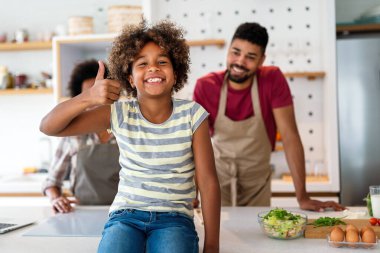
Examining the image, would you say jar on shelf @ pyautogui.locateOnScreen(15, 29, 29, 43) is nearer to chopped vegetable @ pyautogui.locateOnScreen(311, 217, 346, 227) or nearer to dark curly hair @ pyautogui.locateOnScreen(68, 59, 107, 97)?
dark curly hair @ pyautogui.locateOnScreen(68, 59, 107, 97)

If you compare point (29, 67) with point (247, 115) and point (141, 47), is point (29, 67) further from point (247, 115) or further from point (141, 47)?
point (141, 47)

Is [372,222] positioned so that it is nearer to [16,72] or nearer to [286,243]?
[286,243]

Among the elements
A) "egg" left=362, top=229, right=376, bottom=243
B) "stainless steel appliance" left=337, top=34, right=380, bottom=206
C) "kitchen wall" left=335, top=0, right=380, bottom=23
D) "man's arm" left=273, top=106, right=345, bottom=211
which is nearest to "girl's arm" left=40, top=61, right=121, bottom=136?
"egg" left=362, top=229, right=376, bottom=243

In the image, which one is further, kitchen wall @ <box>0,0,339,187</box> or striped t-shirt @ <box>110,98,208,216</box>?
kitchen wall @ <box>0,0,339,187</box>

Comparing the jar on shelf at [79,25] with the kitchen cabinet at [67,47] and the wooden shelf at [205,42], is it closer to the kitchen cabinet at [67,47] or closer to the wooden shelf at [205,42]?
the kitchen cabinet at [67,47]

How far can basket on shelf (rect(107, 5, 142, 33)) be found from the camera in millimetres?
3564

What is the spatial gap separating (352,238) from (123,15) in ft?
8.55

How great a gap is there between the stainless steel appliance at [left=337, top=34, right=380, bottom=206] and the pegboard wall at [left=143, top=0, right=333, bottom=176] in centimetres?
21

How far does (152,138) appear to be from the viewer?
1504 millimetres

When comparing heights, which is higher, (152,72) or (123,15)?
(123,15)

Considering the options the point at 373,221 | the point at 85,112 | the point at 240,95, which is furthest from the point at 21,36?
the point at 373,221

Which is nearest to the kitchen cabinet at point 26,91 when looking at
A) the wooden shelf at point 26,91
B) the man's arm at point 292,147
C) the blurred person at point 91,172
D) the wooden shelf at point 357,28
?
the wooden shelf at point 26,91

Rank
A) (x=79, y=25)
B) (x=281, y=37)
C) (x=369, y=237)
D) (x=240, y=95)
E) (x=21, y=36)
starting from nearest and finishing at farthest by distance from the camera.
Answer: (x=369, y=237)
(x=240, y=95)
(x=281, y=37)
(x=79, y=25)
(x=21, y=36)

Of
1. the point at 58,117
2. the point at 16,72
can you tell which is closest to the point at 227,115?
the point at 58,117
